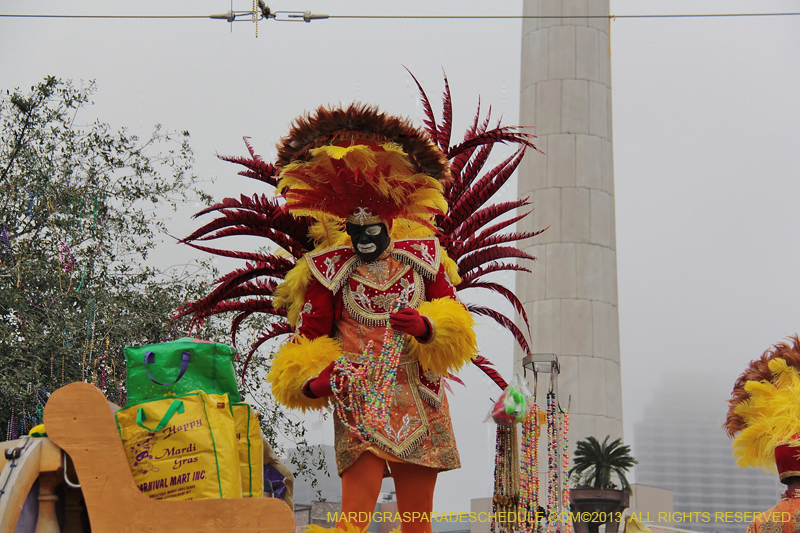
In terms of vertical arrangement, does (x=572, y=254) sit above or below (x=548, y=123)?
below

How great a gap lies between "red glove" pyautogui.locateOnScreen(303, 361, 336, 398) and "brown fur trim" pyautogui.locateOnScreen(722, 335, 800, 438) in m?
2.12

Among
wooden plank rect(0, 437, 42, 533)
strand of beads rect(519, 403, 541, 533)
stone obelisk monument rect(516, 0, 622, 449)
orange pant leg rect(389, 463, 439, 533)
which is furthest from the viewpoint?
stone obelisk monument rect(516, 0, 622, 449)

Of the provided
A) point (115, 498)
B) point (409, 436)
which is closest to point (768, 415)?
point (409, 436)

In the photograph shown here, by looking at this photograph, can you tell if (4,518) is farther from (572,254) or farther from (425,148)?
(572,254)

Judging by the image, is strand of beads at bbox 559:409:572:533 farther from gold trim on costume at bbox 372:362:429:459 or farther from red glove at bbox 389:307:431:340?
red glove at bbox 389:307:431:340

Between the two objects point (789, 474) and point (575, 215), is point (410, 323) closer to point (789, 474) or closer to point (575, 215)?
point (789, 474)

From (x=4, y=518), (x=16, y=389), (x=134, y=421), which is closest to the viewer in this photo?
(x=4, y=518)

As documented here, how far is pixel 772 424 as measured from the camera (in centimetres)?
433

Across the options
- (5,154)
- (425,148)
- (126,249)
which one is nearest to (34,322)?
(126,249)

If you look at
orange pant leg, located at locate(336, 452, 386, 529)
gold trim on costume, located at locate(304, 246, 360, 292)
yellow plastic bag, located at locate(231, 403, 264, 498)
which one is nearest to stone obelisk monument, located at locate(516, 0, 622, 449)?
gold trim on costume, located at locate(304, 246, 360, 292)

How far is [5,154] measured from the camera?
806 cm

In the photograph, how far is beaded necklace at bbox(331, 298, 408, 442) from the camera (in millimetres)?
3930

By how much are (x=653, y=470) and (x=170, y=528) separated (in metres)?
10.7

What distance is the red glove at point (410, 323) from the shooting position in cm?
385
